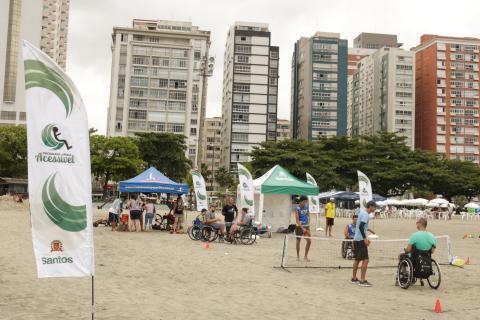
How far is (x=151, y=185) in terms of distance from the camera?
23531 mm

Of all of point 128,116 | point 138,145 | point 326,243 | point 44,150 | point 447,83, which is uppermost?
point 447,83

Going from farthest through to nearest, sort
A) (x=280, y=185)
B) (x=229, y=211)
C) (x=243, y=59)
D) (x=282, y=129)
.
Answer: (x=282, y=129)
(x=243, y=59)
(x=280, y=185)
(x=229, y=211)

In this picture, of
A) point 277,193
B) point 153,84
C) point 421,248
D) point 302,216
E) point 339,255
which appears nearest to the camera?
point 421,248

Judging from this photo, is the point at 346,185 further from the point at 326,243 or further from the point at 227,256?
the point at 227,256

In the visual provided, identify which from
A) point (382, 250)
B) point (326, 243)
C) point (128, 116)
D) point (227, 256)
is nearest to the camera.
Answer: point (227, 256)

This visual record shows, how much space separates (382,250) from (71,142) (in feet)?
48.5

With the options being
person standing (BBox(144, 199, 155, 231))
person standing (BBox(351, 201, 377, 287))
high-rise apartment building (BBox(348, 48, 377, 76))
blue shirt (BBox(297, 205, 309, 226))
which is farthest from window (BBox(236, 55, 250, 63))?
person standing (BBox(351, 201, 377, 287))

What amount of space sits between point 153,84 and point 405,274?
95036 mm

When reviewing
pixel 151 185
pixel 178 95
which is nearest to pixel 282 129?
pixel 178 95

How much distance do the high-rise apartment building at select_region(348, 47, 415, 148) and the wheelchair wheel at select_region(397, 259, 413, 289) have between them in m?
102

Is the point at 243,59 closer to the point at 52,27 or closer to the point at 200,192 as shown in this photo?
the point at 52,27

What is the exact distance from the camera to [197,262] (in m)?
13.5

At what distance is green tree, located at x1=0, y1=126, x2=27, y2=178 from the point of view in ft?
207

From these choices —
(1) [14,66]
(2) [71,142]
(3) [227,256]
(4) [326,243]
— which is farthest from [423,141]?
(2) [71,142]
